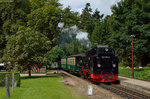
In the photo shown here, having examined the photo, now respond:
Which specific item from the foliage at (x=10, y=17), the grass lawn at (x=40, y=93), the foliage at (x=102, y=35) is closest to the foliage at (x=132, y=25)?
the foliage at (x=102, y=35)

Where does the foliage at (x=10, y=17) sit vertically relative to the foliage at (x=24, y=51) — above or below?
above

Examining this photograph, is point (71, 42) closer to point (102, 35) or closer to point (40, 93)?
point (102, 35)

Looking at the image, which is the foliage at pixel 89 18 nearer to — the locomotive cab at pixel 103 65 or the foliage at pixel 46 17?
the foliage at pixel 46 17

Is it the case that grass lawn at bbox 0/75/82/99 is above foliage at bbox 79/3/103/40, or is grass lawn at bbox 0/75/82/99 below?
below

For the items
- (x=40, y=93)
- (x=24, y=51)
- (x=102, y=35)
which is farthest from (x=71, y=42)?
(x=40, y=93)

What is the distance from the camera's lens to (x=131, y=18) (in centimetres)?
3575

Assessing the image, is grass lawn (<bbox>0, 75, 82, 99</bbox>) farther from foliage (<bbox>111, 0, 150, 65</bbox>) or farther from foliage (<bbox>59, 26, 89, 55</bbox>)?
foliage (<bbox>59, 26, 89, 55</bbox>)

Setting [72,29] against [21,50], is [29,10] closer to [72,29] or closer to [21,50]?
[72,29]

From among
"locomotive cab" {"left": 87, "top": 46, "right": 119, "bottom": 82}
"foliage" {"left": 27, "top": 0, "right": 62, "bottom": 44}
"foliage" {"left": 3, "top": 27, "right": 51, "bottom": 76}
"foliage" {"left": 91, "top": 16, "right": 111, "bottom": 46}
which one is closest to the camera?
"locomotive cab" {"left": 87, "top": 46, "right": 119, "bottom": 82}

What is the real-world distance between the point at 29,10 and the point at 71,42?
1417cm

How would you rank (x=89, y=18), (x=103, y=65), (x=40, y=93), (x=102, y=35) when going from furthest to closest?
(x=89, y=18), (x=102, y=35), (x=103, y=65), (x=40, y=93)

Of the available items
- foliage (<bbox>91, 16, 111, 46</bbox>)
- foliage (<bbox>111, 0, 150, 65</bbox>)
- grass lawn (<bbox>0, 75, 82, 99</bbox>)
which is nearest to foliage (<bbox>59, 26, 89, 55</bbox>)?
foliage (<bbox>91, 16, 111, 46</bbox>)

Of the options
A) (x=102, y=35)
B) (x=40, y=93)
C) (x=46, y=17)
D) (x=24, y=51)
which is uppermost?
(x=46, y=17)

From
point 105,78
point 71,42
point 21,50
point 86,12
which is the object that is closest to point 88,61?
point 105,78
